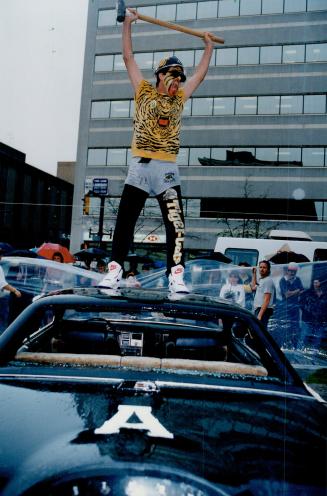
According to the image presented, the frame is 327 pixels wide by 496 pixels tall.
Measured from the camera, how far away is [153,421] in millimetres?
1394

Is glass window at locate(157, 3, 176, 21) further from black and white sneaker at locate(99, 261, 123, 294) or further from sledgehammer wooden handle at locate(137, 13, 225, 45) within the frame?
black and white sneaker at locate(99, 261, 123, 294)

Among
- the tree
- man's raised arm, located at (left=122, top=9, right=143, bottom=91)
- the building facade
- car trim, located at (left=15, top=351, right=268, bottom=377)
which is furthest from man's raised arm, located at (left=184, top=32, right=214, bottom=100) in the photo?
the tree

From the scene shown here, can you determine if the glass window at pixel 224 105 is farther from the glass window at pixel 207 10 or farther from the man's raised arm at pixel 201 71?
the man's raised arm at pixel 201 71

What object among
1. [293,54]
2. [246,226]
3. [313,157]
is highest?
[293,54]

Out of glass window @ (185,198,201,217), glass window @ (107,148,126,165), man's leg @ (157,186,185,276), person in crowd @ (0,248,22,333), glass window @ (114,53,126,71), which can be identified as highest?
glass window @ (114,53,126,71)

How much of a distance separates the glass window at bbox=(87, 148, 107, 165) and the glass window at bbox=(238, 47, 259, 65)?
11.3 metres

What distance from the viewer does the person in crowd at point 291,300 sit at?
9039mm

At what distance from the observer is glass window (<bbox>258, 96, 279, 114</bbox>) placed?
1325 inches

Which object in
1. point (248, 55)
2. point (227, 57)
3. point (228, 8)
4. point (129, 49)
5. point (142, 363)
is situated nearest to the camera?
point (142, 363)

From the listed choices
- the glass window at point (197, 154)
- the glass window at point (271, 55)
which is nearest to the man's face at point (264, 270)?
the glass window at point (197, 154)

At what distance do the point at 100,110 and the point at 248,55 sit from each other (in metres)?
11.1

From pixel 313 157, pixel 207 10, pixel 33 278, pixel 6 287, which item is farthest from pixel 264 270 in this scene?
pixel 207 10

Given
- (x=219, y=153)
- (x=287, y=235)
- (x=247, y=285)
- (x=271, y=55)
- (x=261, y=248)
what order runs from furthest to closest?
(x=219, y=153) → (x=271, y=55) → (x=287, y=235) → (x=261, y=248) → (x=247, y=285)

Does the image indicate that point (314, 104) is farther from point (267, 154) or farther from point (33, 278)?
point (33, 278)
